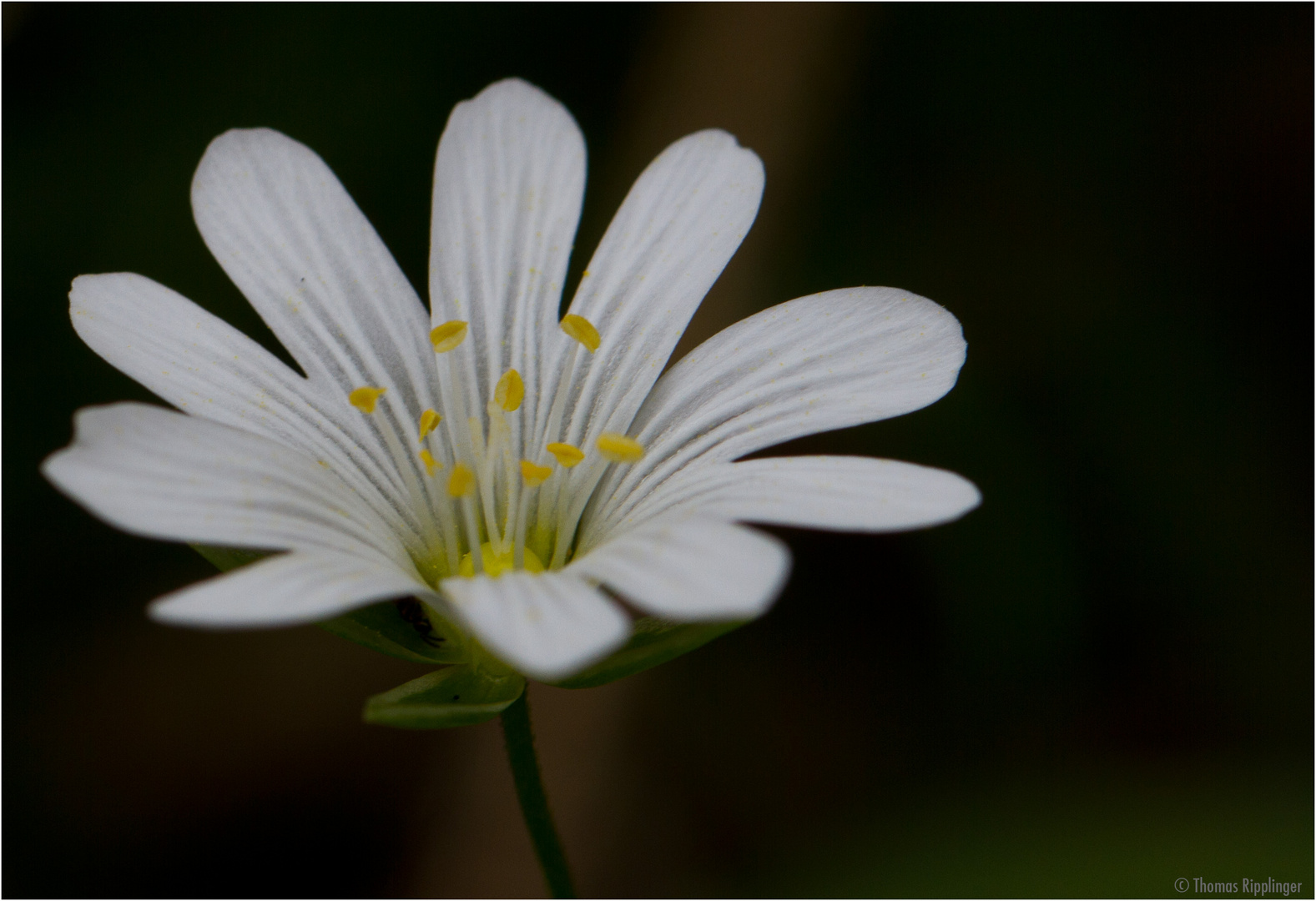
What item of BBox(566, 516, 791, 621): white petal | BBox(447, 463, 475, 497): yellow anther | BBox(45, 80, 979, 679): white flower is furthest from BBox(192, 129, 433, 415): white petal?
BBox(566, 516, 791, 621): white petal

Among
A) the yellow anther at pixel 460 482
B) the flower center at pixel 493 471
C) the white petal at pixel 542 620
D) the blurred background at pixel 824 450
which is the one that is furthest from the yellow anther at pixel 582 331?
the blurred background at pixel 824 450

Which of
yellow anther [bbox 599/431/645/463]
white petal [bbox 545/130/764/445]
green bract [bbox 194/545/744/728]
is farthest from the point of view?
white petal [bbox 545/130/764/445]

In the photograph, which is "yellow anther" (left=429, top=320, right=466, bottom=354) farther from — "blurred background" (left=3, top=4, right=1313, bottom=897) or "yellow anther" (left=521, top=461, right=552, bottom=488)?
"blurred background" (left=3, top=4, right=1313, bottom=897)

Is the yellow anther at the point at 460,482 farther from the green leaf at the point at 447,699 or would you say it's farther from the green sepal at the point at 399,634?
the green leaf at the point at 447,699

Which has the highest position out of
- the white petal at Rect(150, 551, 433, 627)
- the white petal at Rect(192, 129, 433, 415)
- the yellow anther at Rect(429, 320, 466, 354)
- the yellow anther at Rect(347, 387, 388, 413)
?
the white petal at Rect(192, 129, 433, 415)

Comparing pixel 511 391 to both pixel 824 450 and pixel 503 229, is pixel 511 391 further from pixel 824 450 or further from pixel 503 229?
pixel 824 450

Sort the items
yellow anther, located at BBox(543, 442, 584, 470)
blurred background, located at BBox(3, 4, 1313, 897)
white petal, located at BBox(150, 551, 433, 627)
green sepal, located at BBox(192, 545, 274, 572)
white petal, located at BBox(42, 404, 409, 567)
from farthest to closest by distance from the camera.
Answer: blurred background, located at BBox(3, 4, 1313, 897) < yellow anther, located at BBox(543, 442, 584, 470) < green sepal, located at BBox(192, 545, 274, 572) < white petal, located at BBox(42, 404, 409, 567) < white petal, located at BBox(150, 551, 433, 627)

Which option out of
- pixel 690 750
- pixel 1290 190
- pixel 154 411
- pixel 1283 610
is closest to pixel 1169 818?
pixel 1283 610
